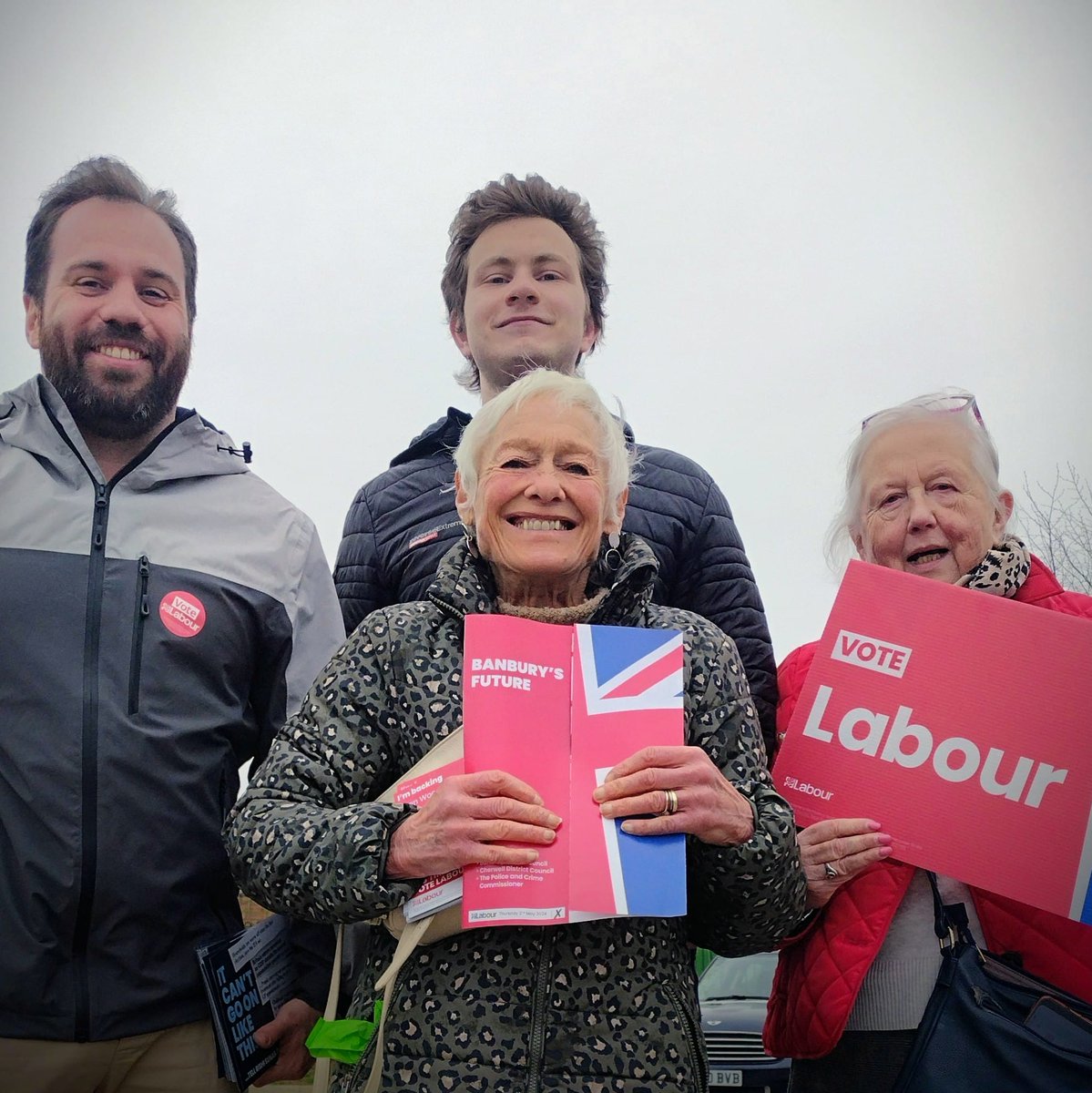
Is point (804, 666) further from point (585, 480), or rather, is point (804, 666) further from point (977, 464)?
point (585, 480)

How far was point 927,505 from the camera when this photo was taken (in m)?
2.37

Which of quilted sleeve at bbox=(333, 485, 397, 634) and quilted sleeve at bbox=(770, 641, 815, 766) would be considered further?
quilted sleeve at bbox=(333, 485, 397, 634)

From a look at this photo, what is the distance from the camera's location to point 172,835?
2146mm

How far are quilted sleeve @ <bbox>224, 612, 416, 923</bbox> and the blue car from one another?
327 centimetres

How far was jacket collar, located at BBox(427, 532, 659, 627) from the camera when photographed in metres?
1.91

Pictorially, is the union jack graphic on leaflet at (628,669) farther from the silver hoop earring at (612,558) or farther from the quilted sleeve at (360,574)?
the quilted sleeve at (360,574)

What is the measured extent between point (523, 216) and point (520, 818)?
189cm

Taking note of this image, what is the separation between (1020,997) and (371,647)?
4.27 ft

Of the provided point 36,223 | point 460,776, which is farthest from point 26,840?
point 36,223

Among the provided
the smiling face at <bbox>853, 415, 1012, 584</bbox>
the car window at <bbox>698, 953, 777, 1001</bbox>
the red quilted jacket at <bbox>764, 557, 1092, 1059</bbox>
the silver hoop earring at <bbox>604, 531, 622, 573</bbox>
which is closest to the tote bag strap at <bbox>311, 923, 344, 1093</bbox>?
the silver hoop earring at <bbox>604, 531, 622, 573</bbox>

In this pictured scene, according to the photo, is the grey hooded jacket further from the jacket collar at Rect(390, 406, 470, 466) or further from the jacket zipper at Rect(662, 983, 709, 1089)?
the jacket zipper at Rect(662, 983, 709, 1089)

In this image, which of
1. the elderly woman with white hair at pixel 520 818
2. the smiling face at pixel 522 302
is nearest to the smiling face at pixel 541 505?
the elderly woman with white hair at pixel 520 818

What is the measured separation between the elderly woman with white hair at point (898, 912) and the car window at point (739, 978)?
11.1 ft

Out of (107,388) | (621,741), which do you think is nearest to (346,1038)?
(621,741)
